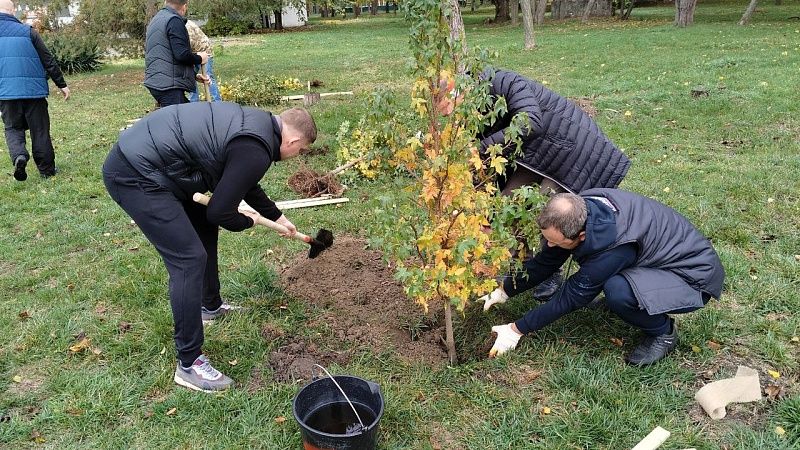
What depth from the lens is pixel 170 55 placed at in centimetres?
602

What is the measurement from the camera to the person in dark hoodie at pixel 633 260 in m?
2.79

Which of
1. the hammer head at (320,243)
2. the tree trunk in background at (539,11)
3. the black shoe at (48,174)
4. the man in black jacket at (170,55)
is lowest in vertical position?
the hammer head at (320,243)

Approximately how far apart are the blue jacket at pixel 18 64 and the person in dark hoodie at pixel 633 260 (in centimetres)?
588

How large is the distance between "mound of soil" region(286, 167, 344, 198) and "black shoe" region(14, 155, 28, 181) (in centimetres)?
301

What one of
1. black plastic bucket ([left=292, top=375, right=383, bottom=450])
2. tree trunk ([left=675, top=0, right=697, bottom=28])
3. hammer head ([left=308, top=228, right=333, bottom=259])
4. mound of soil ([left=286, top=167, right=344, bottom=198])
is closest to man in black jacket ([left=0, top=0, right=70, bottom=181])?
mound of soil ([left=286, top=167, right=344, bottom=198])

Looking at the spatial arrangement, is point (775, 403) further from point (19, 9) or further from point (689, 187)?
point (19, 9)

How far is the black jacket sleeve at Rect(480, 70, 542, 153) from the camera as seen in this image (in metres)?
3.44

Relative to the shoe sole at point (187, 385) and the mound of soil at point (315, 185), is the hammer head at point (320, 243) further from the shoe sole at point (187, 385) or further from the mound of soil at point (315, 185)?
the mound of soil at point (315, 185)

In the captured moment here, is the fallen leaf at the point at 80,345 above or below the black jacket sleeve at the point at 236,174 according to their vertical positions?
below

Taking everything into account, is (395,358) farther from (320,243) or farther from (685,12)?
(685,12)

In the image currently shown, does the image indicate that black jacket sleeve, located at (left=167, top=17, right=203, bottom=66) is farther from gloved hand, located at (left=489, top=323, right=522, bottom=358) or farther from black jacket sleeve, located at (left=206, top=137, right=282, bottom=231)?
gloved hand, located at (left=489, top=323, right=522, bottom=358)

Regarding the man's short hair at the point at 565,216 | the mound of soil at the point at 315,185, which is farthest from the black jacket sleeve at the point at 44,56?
the man's short hair at the point at 565,216

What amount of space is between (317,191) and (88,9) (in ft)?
59.4

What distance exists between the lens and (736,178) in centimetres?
537
